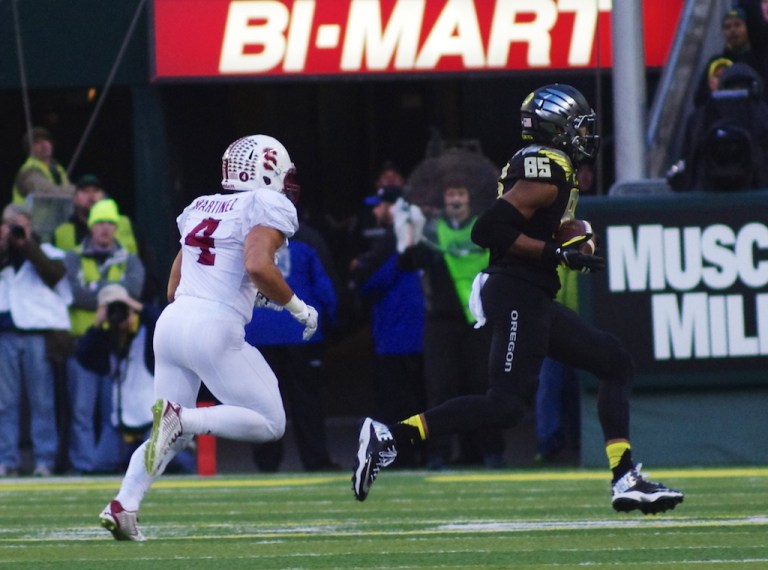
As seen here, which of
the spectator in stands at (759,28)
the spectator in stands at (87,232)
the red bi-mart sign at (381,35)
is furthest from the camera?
the red bi-mart sign at (381,35)

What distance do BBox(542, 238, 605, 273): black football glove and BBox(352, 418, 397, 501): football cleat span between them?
3.22 ft

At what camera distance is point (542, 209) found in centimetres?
784

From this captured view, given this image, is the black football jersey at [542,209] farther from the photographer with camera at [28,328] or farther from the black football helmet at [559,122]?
the photographer with camera at [28,328]

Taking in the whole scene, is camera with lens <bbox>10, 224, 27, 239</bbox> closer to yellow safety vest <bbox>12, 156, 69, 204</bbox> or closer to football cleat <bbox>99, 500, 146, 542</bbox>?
yellow safety vest <bbox>12, 156, 69, 204</bbox>

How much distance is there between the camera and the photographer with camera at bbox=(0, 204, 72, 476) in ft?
41.3

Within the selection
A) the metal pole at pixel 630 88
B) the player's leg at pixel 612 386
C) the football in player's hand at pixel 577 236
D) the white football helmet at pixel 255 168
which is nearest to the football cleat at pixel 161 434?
the white football helmet at pixel 255 168

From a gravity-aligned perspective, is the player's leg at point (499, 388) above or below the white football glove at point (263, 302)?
below

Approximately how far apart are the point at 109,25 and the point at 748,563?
9508 millimetres

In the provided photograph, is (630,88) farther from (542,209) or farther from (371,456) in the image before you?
(371,456)

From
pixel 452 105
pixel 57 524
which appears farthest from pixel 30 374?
pixel 452 105

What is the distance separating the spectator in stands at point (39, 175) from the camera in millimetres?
13602

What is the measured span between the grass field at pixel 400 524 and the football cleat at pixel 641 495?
0.11 meters

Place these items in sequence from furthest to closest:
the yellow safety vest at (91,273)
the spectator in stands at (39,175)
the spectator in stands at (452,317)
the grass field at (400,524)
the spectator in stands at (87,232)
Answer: the spectator in stands at (39,175) → the spectator in stands at (87,232) → the yellow safety vest at (91,273) → the spectator in stands at (452,317) → the grass field at (400,524)

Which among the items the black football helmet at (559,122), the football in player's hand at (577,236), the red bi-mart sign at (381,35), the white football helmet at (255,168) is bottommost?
the football in player's hand at (577,236)
